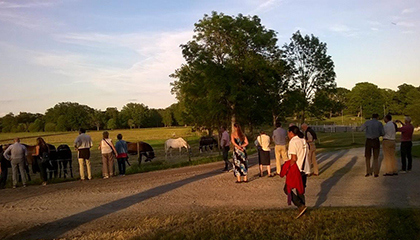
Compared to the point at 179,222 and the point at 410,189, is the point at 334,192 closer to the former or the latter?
the point at 410,189

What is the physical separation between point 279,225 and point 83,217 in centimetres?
472

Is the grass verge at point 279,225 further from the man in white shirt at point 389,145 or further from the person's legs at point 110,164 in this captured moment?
the person's legs at point 110,164

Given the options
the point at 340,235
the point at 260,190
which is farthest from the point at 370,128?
the point at 340,235

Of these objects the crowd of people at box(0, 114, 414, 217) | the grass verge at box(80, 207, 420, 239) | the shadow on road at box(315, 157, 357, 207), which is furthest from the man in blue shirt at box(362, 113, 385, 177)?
the grass verge at box(80, 207, 420, 239)

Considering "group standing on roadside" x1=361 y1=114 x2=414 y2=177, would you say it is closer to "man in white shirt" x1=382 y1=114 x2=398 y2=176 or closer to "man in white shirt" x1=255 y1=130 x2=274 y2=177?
"man in white shirt" x1=382 y1=114 x2=398 y2=176

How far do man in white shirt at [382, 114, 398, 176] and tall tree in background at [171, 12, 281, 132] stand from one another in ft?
68.6

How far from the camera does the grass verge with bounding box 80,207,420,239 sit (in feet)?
21.6

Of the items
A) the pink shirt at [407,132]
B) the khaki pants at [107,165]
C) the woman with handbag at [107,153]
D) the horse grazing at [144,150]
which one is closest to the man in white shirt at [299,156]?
the pink shirt at [407,132]

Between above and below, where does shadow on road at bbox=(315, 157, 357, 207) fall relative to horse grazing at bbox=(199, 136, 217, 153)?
below

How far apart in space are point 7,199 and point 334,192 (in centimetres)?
988

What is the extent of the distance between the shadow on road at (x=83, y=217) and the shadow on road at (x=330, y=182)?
4.72m

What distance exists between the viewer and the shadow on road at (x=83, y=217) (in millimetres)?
7657

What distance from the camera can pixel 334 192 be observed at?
34.0ft

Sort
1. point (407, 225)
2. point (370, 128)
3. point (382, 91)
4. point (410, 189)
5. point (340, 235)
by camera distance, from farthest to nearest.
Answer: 1. point (382, 91)
2. point (370, 128)
3. point (410, 189)
4. point (407, 225)
5. point (340, 235)
